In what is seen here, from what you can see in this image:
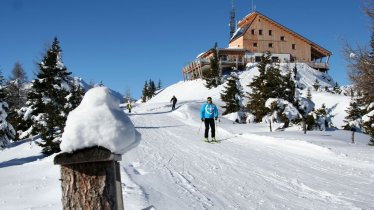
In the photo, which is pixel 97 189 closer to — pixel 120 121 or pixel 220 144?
pixel 120 121

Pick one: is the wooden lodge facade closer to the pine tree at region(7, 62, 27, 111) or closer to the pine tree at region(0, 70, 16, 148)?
the pine tree at region(7, 62, 27, 111)

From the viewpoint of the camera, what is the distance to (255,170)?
11.0m

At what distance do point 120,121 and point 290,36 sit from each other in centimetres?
7338

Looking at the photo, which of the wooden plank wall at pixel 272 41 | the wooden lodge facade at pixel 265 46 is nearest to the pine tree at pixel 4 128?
the wooden lodge facade at pixel 265 46

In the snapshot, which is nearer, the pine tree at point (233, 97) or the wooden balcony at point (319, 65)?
the pine tree at point (233, 97)

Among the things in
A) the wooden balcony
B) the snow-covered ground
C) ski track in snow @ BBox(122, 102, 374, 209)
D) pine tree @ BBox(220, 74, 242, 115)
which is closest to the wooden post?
the snow-covered ground

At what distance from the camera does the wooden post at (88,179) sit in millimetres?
2971

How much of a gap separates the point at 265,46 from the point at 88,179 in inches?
2816

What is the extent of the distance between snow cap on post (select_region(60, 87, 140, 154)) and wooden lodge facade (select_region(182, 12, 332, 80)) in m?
65.2

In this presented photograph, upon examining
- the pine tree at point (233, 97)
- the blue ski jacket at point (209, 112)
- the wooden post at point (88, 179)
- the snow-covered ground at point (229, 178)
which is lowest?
the snow-covered ground at point (229, 178)

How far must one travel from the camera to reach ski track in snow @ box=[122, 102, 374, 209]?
25.8ft

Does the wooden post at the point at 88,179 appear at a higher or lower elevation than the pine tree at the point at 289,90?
lower

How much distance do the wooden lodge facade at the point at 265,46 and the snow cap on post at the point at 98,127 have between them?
65.2 metres

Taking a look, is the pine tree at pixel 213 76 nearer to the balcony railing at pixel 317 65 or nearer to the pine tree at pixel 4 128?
the balcony railing at pixel 317 65
